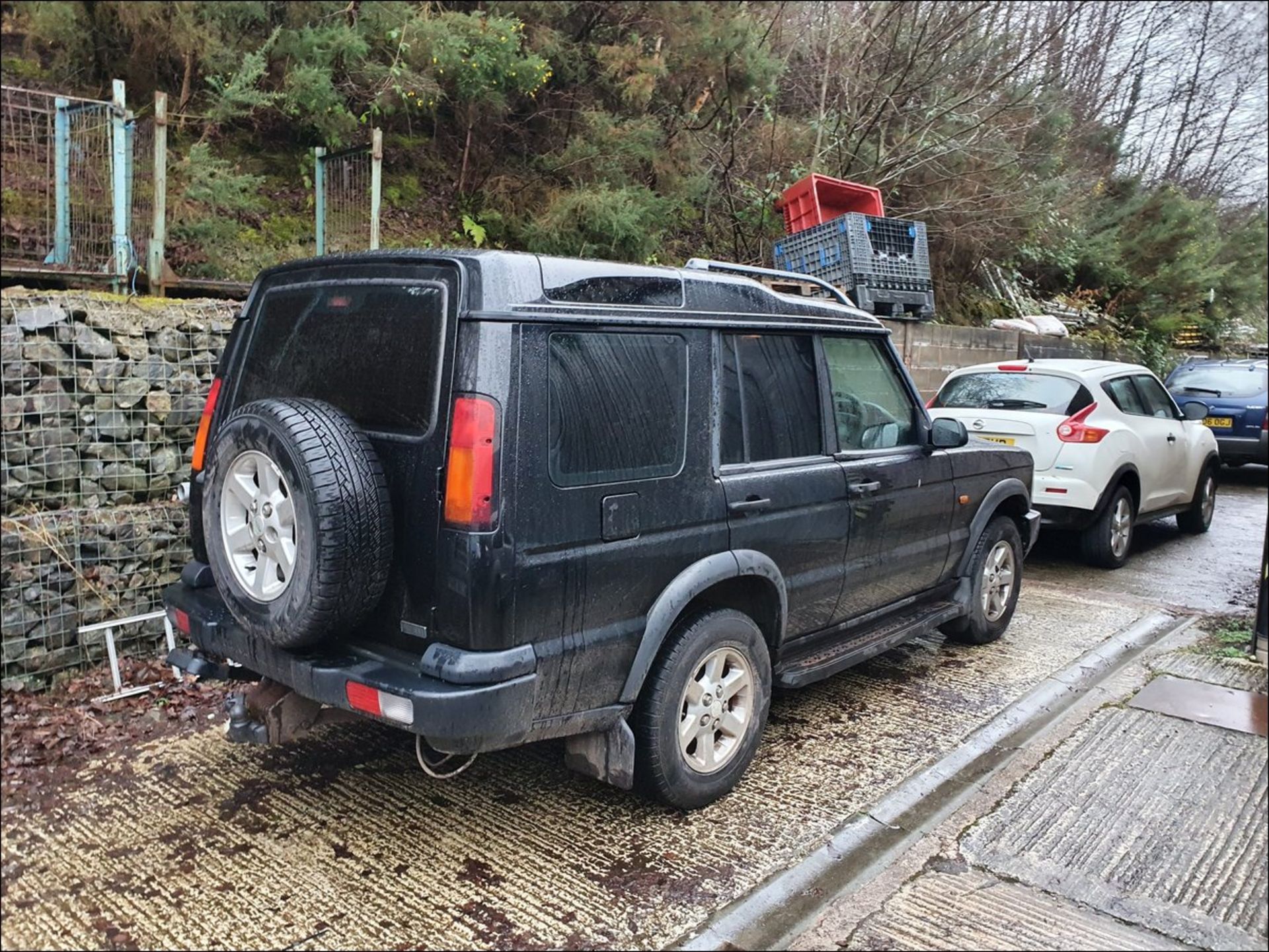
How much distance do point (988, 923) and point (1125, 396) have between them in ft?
21.5

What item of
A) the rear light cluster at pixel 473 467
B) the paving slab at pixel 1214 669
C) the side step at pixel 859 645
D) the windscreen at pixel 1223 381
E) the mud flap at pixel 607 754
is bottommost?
the paving slab at pixel 1214 669

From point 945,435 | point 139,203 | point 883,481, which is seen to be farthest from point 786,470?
point 139,203

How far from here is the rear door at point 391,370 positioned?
3.06 metres

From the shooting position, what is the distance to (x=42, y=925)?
2.94m

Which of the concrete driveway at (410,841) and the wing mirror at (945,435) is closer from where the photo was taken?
the concrete driveway at (410,841)

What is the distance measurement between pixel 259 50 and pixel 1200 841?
8.22 metres

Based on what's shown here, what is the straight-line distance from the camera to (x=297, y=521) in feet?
9.82

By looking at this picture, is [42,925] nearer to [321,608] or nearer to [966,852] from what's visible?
[321,608]

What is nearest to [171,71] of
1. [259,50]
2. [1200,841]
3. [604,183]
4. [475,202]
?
[259,50]

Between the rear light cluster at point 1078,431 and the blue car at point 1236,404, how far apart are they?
6.15 metres

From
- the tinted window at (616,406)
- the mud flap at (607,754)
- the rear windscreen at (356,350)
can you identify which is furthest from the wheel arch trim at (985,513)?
the rear windscreen at (356,350)

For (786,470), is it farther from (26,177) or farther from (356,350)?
(26,177)

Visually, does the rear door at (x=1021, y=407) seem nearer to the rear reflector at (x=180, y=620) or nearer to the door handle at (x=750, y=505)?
the door handle at (x=750, y=505)

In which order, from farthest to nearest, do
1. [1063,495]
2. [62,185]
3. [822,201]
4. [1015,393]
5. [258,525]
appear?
[822,201], [1015,393], [1063,495], [62,185], [258,525]
